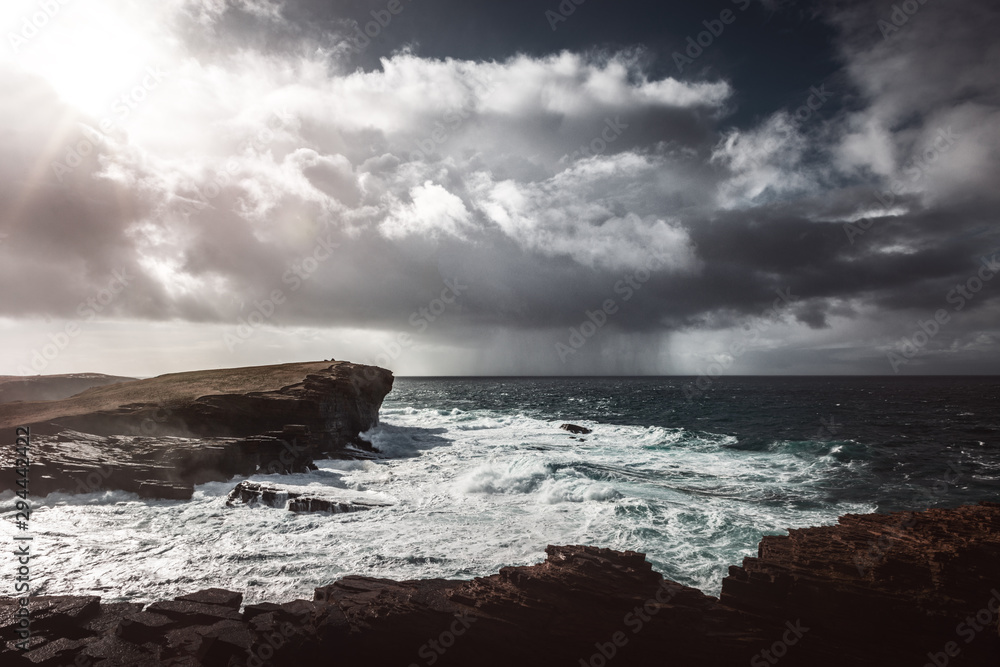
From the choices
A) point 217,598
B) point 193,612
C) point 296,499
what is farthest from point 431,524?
point 193,612

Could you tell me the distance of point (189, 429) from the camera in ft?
90.3

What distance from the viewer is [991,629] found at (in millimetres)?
8305

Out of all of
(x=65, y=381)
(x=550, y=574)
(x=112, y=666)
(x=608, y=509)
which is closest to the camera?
(x=112, y=666)

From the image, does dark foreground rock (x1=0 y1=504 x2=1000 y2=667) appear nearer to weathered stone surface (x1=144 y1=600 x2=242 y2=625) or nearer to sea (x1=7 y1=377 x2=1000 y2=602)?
weathered stone surface (x1=144 y1=600 x2=242 y2=625)

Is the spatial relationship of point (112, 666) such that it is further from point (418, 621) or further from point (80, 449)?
point (80, 449)

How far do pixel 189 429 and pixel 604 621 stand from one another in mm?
28576

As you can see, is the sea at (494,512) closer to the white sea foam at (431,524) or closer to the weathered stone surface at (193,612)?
the white sea foam at (431,524)

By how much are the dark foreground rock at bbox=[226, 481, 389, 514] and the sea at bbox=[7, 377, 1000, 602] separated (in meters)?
0.53

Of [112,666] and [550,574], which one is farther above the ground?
[550,574]

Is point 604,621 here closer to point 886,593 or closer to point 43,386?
point 886,593

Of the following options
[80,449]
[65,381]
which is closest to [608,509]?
[80,449]

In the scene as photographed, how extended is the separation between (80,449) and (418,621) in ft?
76.7

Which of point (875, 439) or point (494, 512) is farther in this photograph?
point (875, 439)

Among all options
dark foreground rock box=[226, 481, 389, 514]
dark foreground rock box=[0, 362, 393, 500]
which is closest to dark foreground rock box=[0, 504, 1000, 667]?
dark foreground rock box=[226, 481, 389, 514]
